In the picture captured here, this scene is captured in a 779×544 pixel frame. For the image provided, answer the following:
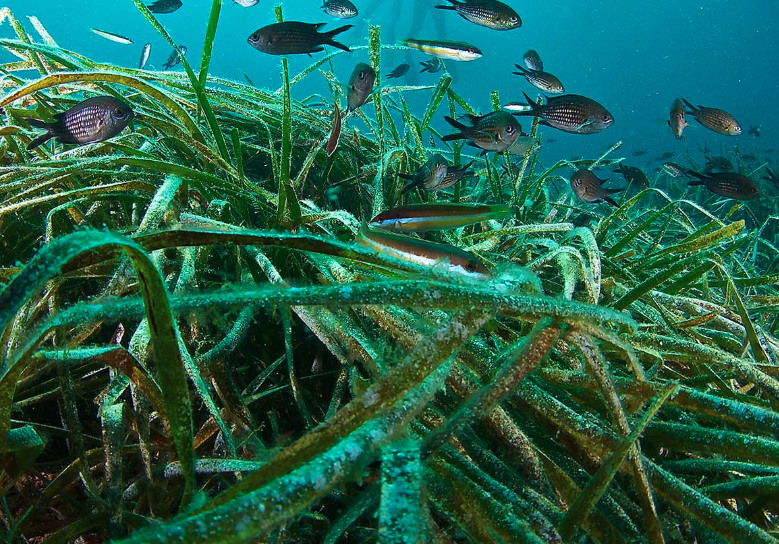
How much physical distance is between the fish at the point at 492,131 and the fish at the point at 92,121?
7.02 feet

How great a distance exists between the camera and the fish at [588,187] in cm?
372

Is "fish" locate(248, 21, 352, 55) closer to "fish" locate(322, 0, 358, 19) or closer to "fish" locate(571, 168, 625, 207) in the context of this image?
"fish" locate(571, 168, 625, 207)

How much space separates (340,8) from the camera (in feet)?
22.9

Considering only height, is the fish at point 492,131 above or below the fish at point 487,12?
below

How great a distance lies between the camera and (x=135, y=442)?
1.35 meters

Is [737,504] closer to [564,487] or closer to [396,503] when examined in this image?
[564,487]

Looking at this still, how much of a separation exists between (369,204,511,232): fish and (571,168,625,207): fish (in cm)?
222

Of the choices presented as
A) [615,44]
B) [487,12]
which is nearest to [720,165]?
[487,12]

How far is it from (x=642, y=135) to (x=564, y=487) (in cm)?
9157

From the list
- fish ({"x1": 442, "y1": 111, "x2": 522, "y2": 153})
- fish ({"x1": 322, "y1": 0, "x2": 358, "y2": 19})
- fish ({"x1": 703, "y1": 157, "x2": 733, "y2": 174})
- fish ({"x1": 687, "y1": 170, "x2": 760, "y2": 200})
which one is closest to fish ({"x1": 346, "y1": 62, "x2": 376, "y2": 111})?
fish ({"x1": 442, "y1": 111, "x2": 522, "y2": 153})

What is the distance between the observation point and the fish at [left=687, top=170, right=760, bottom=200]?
4715mm

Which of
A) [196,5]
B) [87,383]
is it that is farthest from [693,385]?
[196,5]

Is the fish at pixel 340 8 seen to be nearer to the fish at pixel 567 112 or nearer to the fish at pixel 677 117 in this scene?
the fish at pixel 567 112

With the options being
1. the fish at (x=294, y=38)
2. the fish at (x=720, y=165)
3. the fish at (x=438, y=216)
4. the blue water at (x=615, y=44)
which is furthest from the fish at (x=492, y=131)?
the blue water at (x=615, y=44)
